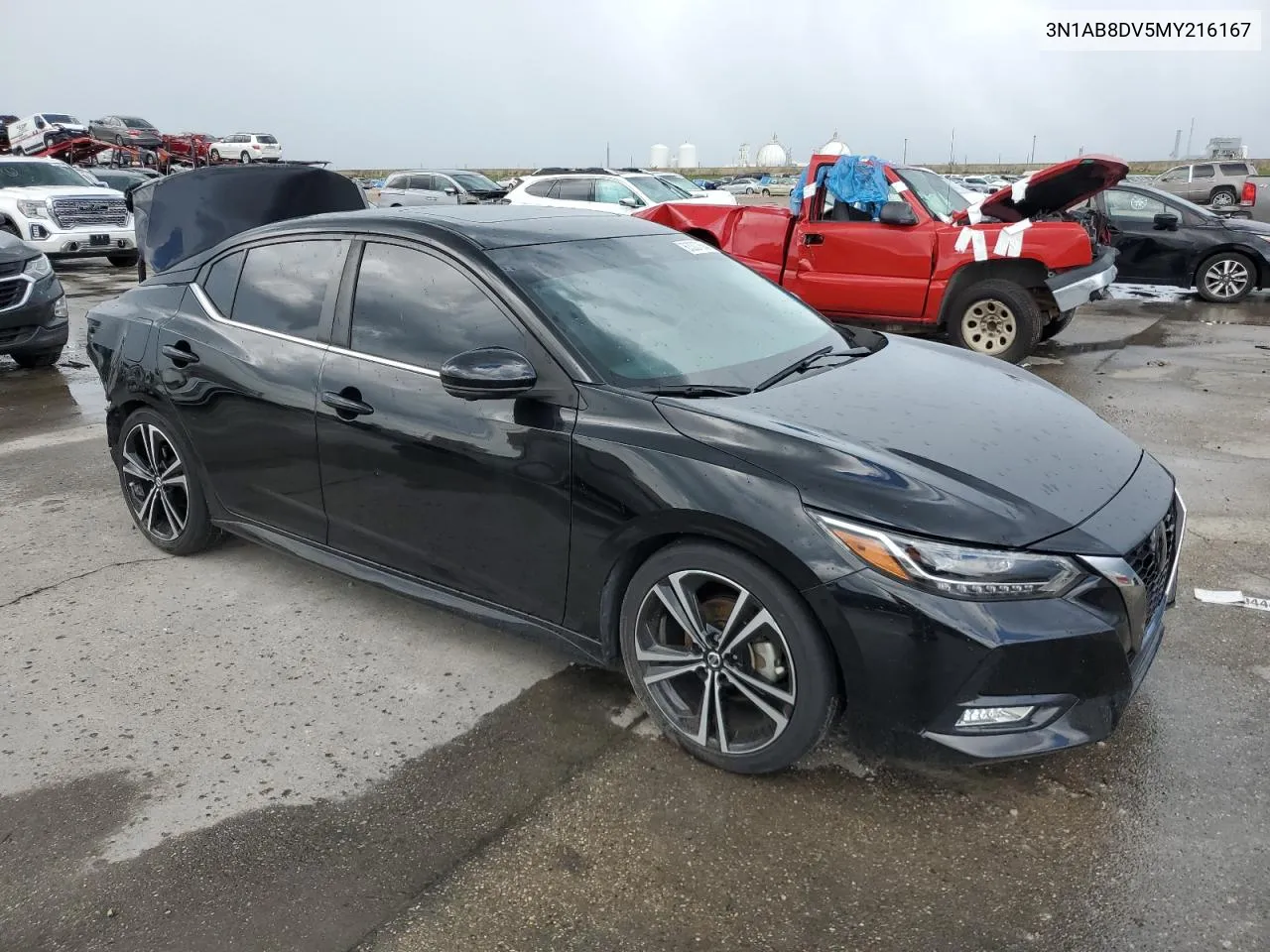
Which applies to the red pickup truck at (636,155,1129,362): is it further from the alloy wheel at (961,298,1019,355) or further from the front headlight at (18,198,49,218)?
the front headlight at (18,198,49,218)

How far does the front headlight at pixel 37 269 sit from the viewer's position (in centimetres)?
881

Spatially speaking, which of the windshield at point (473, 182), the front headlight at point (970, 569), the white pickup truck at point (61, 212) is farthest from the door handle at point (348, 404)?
the windshield at point (473, 182)

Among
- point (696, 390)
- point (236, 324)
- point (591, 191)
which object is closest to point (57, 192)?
point (591, 191)

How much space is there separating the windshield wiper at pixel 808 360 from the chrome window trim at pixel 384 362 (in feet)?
3.66

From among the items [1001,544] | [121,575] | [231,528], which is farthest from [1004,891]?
[121,575]

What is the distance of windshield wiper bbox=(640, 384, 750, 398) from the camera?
3.13m

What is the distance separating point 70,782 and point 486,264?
2.08 metres

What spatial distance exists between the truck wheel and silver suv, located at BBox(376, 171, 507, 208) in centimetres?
1472

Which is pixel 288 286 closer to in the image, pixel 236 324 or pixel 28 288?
pixel 236 324

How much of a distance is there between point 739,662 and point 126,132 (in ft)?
135

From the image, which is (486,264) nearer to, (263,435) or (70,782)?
(263,435)

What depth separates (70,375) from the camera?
9195mm

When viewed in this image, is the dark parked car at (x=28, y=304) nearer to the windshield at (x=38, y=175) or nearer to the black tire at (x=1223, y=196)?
the windshield at (x=38, y=175)

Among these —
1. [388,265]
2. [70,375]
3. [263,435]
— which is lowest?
[70,375]
